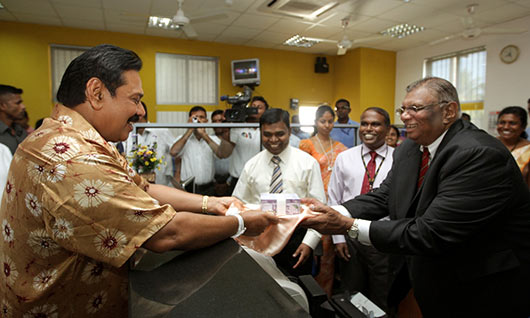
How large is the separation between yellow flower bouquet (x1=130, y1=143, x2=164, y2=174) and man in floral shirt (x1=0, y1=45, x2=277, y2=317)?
68.6 inches

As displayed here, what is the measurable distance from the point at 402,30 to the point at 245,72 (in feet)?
10.8

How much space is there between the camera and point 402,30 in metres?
6.45

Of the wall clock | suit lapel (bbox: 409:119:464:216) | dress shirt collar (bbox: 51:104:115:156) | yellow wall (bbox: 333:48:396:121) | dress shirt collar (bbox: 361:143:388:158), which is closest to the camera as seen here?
dress shirt collar (bbox: 51:104:115:156)

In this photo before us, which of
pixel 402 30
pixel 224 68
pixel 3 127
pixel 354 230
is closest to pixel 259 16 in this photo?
pixel 224 68

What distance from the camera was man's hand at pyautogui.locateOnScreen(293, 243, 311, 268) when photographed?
192 cm

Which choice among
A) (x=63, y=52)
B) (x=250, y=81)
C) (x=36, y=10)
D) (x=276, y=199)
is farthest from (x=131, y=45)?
(x=276, y=199)

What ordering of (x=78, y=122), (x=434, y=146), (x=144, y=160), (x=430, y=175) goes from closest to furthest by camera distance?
(x=78, y=122) → (x=430, y=175) → (x=434, y=146) → (x=144, y=160)

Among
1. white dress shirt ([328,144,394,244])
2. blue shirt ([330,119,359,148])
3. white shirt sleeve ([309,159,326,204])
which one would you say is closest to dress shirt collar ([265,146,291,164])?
white shirt sleeve ([309,159,326,204])

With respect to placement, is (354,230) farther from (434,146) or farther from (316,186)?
(316,186)

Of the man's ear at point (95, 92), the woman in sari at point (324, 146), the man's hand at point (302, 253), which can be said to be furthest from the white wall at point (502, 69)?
the man's ear at point (95, 92)

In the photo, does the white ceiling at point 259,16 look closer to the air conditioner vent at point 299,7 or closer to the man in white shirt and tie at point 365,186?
the air conditioner vent at point 299,7

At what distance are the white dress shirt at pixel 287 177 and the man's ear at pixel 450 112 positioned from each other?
3.17ft

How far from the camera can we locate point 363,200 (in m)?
1.87

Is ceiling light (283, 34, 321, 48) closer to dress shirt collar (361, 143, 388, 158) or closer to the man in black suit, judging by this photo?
dress shirt collar (361, 143, 388, 158)
